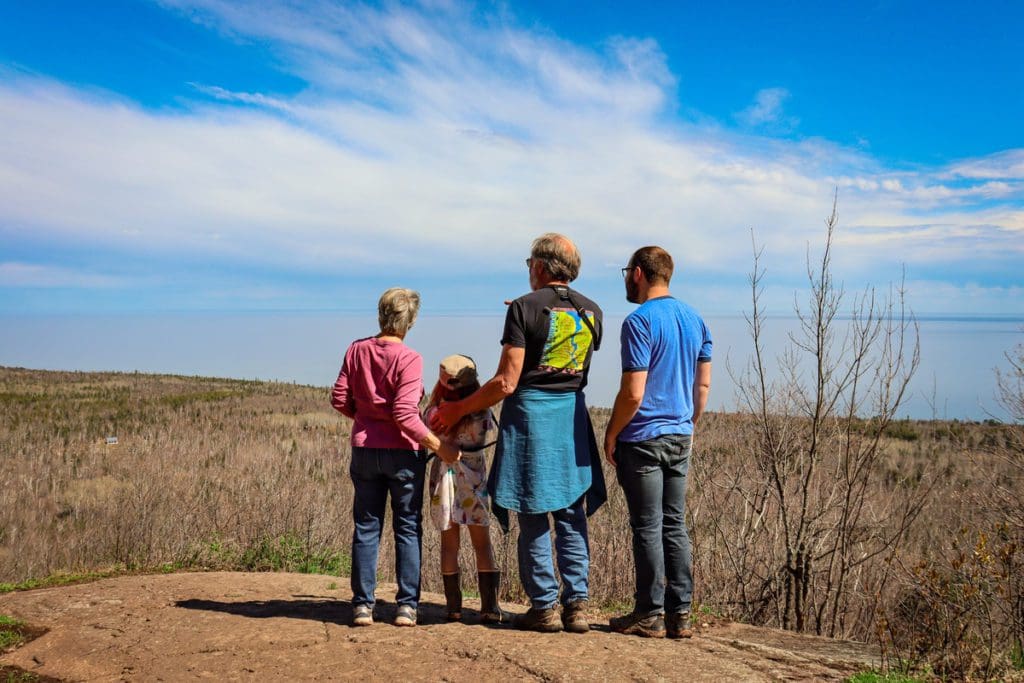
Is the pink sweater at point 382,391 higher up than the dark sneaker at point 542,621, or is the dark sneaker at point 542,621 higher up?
the pink sweater at point 382,391

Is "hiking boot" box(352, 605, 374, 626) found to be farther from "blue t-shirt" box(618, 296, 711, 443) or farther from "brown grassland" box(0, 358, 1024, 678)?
"brown grassland" box(0, 358, 1024, 678)

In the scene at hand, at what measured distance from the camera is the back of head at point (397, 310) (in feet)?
15.7

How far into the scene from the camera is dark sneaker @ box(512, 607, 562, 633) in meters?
4.69

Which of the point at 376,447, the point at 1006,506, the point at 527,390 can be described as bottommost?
the point at 1006,506

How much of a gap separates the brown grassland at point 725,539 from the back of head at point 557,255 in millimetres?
3059

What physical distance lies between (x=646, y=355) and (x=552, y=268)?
30.3 inches

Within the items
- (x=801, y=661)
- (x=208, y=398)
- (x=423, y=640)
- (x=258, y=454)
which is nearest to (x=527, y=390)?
(x=423, y=640)

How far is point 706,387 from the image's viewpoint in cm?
483

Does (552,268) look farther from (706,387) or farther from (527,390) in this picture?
(706,387)

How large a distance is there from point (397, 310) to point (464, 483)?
3.90ft

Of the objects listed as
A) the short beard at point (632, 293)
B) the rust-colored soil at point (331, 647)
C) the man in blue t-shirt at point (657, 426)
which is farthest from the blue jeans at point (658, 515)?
the short beard at point (632, 293)

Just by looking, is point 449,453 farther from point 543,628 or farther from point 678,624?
point 678,624

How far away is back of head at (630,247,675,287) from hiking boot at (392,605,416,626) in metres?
2.64

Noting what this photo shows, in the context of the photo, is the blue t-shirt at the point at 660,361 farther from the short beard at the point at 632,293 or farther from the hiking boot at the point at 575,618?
the hiking boot at the point at 575,618
